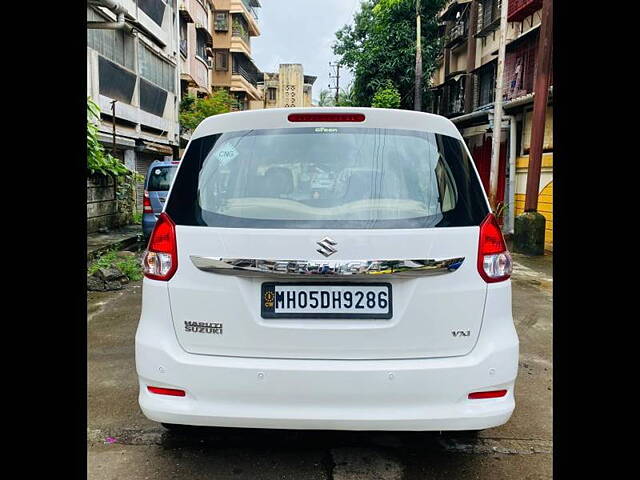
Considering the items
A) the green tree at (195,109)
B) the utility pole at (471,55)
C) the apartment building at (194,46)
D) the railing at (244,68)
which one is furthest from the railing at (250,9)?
the utility pole at (471,55)

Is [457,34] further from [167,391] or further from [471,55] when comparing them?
[167,391]

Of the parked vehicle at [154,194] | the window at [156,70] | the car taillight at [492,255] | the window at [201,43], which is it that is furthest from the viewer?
the window at [201,43]

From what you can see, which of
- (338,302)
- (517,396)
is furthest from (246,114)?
(517,396)

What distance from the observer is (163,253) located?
7.50 ft

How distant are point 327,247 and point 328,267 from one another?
0.08 meters

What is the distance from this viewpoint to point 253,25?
43219 mm

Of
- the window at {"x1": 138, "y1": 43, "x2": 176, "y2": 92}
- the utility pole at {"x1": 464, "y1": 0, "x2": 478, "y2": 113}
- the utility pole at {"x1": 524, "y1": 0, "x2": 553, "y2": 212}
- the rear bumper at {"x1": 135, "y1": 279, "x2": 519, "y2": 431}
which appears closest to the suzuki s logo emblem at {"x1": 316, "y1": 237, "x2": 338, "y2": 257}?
the rear bumper at {"x1": 135, "y1": 279, "x2": 519, "y2": 431}

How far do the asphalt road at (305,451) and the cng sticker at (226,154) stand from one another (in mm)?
1439

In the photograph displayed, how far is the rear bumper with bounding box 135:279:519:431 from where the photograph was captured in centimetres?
214

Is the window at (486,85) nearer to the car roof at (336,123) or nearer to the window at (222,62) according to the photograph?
the car roof at (336,123)

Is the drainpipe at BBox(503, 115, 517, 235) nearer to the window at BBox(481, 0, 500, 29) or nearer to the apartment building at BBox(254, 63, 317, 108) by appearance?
the window at BBox(481, 0, 500, 29)

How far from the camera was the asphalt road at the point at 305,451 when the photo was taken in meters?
2.56

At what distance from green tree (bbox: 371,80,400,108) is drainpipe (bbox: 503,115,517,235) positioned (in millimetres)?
8831
